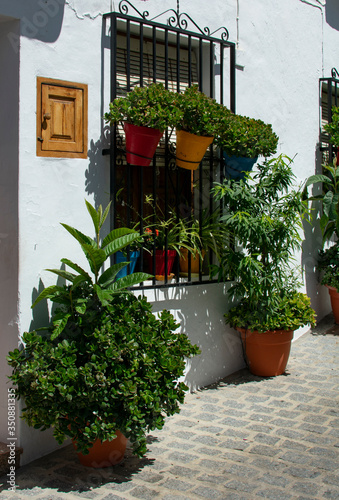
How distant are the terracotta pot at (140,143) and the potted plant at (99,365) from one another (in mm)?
735

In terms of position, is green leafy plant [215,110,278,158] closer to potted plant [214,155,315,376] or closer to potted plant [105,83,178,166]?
potted plant [214,155,315,376]

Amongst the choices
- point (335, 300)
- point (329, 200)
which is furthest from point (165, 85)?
point (335, 300)

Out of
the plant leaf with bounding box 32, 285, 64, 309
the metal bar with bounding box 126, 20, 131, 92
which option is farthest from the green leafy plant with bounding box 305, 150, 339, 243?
the plant leaf with bounding box 32, 285, 64, 309

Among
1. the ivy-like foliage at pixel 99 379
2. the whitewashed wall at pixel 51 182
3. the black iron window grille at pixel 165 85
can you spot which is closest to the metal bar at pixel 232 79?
the black iron window grille at pixel 165 85

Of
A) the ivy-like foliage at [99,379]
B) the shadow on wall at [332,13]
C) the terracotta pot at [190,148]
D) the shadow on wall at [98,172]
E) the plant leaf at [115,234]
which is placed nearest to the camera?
the ivy-like foliage at [99,379]

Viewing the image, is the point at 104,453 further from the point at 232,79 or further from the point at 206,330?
the point at 232,79

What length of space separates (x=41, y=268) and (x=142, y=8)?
7.97ft

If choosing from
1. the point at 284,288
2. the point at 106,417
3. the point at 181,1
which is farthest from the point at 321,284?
the point at 106,417

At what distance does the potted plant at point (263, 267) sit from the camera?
17.0 feet

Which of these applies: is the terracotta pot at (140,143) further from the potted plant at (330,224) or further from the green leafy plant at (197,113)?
the potted plant at (330,224)

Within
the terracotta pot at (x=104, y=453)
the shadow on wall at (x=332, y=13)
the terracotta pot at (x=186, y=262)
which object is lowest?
the terracotta pot at (x=104, y=453)

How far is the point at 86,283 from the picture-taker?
4.10 metres

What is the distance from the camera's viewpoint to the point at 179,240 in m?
5.22

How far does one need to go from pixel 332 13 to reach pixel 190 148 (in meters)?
3.87
